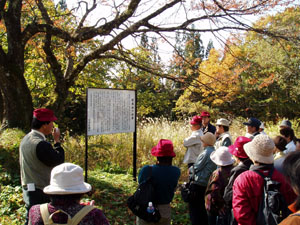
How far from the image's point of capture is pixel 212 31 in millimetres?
5379

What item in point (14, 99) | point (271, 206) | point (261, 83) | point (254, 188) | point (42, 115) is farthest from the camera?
point (261, 83)

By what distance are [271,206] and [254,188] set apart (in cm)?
19

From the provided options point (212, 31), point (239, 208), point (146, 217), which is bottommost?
point (146, 217)

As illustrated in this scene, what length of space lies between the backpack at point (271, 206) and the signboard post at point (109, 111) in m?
3.72

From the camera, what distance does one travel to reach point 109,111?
19.5ft

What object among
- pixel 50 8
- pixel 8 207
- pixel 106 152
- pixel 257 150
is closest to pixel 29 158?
pixel 8 207

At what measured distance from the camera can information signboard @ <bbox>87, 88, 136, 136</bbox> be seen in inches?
222

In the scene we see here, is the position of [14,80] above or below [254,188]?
above

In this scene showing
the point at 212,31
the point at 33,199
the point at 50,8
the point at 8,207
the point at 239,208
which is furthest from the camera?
the point at 50,8

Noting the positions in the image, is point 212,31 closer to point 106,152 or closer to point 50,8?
point 106,152

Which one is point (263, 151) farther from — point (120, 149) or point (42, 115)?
point (120, 149)

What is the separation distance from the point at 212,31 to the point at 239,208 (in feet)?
12.5

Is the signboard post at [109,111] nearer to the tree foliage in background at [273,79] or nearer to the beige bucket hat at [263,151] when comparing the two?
the beige bucket hat at [263,151]

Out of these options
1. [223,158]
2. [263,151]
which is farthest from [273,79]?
[263,151]
